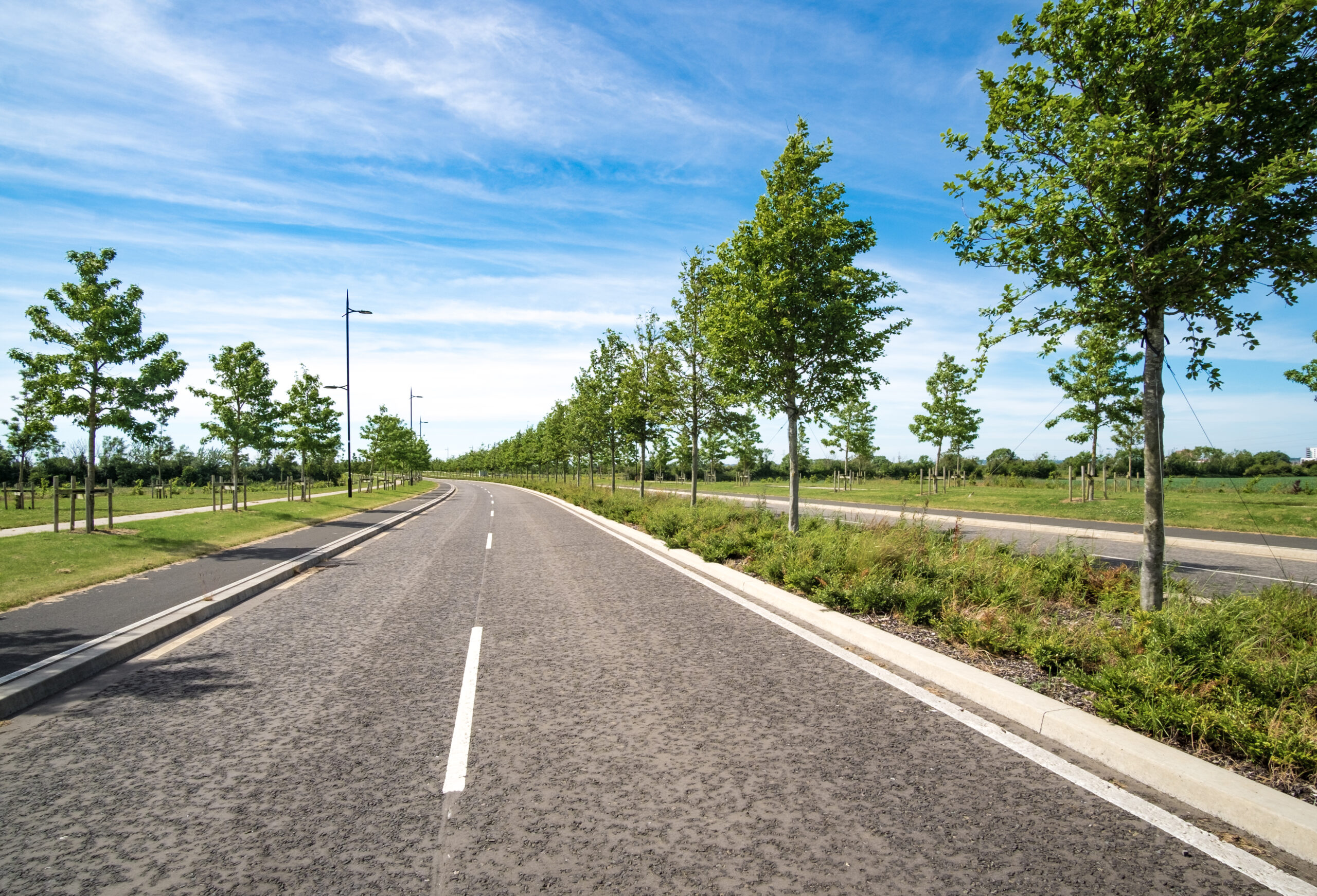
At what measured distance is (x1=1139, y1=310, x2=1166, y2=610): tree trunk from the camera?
6.29 m

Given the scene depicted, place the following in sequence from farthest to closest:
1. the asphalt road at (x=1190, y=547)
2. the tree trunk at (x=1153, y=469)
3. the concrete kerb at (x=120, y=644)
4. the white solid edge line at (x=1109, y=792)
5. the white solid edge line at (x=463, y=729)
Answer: the asphalt road at (x=1190, y=547) < the tree trunk at (x=1153, y=469) < the concrete kerb at (x=120, y=644) < the white solid edge line at (x=463, y=729) < the white solid edge line at (x=1109, y=792)

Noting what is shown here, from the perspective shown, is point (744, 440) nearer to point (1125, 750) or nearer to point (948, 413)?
point (948, 413)

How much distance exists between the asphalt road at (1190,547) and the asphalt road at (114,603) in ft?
35.2

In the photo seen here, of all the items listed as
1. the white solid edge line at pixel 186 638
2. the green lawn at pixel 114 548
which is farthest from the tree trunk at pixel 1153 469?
the green lawn at pixel 114 548

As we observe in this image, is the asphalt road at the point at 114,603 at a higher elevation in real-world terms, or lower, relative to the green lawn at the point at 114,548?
lower

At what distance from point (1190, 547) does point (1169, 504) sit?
33.1 feet

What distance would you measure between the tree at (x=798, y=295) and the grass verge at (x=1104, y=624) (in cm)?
326

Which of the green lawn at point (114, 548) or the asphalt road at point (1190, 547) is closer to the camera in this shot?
the green lawn at point (114, 548)

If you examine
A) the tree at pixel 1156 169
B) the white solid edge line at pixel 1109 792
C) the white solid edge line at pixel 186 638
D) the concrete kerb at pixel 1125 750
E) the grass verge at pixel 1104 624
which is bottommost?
the white solid edge line at pixel 186 638

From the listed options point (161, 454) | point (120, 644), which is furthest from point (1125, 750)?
point (161, 454)

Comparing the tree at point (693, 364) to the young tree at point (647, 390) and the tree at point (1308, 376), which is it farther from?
the tree at point (1308, 376)

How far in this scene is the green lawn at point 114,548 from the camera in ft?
30.7

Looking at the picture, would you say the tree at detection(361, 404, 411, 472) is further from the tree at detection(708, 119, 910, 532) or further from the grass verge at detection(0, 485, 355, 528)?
the tree at detection(708, 119, 910, 532)

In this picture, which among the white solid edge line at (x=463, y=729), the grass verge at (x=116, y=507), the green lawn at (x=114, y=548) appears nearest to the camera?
the white solid edge line at (x=463, y=729)
